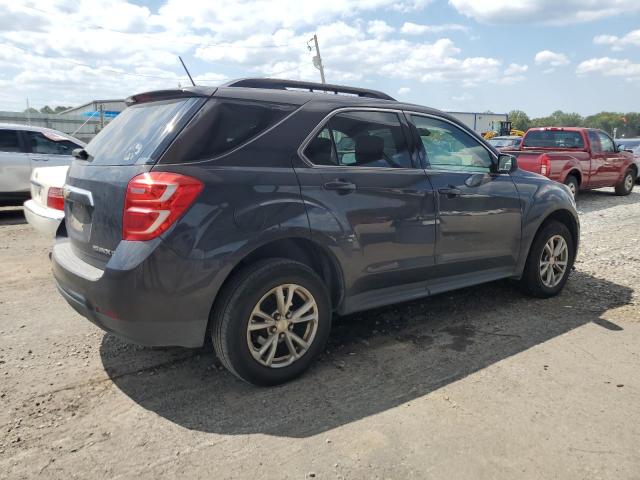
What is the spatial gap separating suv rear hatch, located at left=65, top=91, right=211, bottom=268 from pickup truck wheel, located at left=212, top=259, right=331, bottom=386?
0.75m

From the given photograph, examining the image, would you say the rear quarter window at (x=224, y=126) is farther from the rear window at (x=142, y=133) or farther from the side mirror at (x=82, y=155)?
the side mirror at (x=82, y=155)

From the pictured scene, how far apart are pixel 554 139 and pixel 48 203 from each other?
11208 millimetres

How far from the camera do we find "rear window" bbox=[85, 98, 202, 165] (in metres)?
3.00

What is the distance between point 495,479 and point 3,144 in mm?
10079

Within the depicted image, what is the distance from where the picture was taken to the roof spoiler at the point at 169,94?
10.4 feet

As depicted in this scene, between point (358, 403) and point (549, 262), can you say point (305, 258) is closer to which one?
point (358, 403)

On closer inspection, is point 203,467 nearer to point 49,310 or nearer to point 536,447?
point 536,447

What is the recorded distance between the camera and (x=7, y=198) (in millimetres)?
9438

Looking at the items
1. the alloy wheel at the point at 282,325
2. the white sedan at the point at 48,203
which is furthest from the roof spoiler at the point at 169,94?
the white sedan at the point at 48,203

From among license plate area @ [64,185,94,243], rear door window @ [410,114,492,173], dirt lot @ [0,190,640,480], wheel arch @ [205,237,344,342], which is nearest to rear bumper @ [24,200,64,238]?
dirt lot @ [0,190,640,480]

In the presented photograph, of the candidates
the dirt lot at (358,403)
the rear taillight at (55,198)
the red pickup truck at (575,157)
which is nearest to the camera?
the dirt lot at (358,403)

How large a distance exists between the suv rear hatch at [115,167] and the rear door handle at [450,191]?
1931 millimetres

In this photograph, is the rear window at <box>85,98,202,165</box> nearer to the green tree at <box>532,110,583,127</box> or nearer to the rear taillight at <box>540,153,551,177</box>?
the rear taillight at <box>540,153,551,177</box>

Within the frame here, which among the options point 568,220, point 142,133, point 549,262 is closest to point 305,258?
point 142,133
